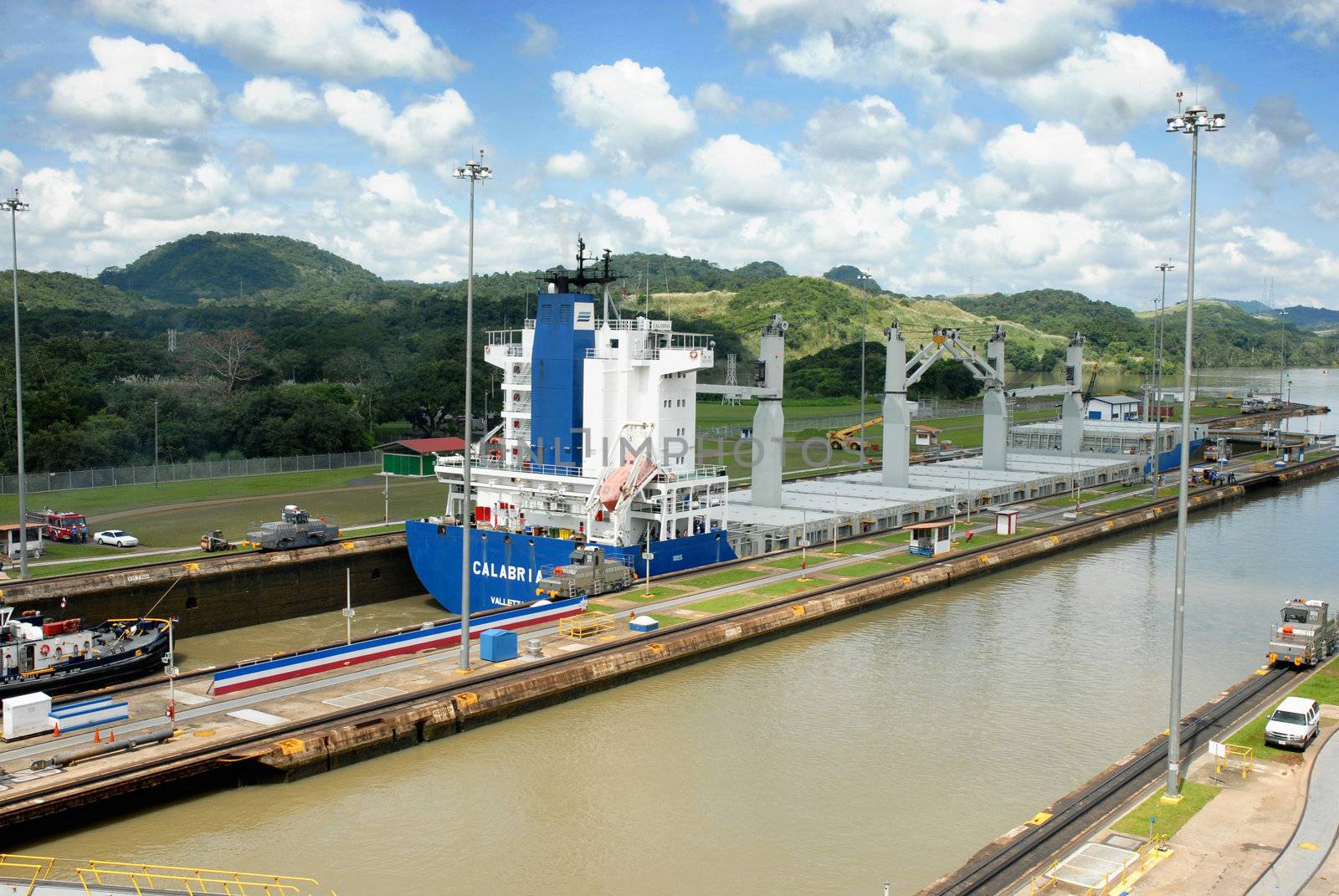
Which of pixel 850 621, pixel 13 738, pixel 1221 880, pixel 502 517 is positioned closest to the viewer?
pixel 1221 880

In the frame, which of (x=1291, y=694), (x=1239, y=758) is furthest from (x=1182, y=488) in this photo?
(x=1291, y=694)

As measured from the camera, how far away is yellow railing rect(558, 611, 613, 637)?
2805 cm

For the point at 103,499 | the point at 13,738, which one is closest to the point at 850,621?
the point at 13,738

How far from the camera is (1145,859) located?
15.1 meters

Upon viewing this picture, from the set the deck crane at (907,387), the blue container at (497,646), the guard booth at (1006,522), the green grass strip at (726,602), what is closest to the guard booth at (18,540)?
the blue container at (497,646)

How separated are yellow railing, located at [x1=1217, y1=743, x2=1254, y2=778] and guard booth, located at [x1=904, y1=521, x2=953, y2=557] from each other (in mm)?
21571

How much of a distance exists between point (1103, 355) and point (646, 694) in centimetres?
17211

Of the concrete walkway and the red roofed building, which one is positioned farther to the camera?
the red roofed building

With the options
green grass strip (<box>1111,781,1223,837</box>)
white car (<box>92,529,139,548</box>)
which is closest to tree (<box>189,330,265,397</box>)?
white car (<box>92,529,139,548</box>)

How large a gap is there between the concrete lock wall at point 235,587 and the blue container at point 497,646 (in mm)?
12935

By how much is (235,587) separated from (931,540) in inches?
989

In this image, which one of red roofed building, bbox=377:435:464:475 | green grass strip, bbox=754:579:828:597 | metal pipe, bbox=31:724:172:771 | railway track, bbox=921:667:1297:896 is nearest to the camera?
railway track, bbox=921:667:1297:896

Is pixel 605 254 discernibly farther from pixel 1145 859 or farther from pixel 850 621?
pixel 1145 859

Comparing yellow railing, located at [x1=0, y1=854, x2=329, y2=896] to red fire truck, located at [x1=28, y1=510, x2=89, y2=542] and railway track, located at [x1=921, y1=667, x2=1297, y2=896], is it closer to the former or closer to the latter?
railway track, located at [x1=921, y1=667, x2=1297, y2=896]
